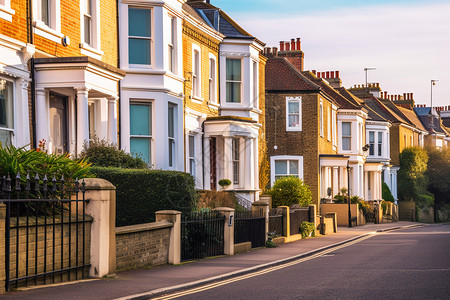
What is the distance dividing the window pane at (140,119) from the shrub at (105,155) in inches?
120

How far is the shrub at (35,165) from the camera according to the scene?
474 inches

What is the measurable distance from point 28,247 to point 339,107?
41.2 metres

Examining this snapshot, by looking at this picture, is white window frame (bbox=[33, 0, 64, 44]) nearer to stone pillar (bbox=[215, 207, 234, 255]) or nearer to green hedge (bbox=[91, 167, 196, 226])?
green hedge (bbox=[91, 167, 196, 226])

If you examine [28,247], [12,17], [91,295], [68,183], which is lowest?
[91,295]

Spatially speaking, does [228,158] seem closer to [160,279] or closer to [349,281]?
[160,279]

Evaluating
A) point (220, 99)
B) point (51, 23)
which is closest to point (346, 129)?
point (220, 99)

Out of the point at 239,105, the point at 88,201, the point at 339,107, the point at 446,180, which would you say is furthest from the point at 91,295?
the point at 446,180

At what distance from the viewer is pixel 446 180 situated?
69.7 meters

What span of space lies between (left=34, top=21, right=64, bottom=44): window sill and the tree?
56660 mm

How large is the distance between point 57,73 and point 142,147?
18.4ft

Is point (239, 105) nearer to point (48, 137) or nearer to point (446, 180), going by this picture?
point (48, 137)

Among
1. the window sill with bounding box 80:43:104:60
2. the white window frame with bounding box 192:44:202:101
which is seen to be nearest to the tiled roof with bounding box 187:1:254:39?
the white window frame with bounding box 192:44:202:101

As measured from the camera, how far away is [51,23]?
18500mm

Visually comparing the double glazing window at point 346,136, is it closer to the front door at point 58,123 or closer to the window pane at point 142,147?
Answer: the window pane at point 142,147
